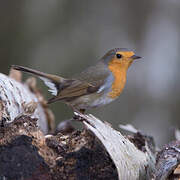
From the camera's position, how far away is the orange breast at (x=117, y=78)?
3.94 metres

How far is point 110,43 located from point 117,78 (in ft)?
12.7

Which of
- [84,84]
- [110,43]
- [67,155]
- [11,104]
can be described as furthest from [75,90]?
[110,43]

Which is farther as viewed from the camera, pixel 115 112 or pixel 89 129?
pixel 115 112

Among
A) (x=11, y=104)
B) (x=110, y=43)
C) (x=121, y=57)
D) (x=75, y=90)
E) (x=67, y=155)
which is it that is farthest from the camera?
(x=110, y=43)

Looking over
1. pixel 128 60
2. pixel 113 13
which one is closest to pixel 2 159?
pixel 128 60

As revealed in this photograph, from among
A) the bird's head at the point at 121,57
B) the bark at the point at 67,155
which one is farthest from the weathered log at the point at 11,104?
the bird's head at the point at 121,57

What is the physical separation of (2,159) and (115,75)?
2.31m

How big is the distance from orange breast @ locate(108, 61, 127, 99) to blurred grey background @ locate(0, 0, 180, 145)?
2.77 meters

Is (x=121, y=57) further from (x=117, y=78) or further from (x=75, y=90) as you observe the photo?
(x=75, y=90)

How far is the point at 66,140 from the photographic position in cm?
226

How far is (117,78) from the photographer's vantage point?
4066mm

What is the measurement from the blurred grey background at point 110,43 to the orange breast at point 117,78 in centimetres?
277

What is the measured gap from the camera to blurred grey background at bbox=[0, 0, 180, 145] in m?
7.14

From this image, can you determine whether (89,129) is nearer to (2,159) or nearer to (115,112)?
(2,159)
